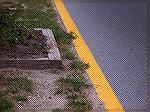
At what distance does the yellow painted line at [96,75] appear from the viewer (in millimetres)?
4279

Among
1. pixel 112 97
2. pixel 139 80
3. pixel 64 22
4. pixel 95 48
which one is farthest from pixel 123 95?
pixel 64 22

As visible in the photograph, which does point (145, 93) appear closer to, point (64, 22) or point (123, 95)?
point (123, 95)

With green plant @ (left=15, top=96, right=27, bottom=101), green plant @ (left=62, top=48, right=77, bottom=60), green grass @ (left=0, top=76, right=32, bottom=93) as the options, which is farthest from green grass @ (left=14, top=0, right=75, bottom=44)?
green plant @ (left=15, top=96, right=27, bottom=101)

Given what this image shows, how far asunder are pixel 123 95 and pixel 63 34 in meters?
1.69

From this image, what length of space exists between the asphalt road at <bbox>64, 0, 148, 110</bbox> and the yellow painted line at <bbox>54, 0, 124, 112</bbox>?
7 centimetres

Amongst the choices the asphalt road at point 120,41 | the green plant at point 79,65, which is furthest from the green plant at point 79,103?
the green plant at point 79,65

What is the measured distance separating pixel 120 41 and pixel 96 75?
120 centimetres

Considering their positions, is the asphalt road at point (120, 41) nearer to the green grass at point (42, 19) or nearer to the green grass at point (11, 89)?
the green grass at point (42, 19)

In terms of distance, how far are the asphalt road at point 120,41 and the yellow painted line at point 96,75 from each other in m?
0.07

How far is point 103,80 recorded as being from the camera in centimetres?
478

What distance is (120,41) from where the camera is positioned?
5902 millimetres

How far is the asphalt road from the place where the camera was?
4.65 m

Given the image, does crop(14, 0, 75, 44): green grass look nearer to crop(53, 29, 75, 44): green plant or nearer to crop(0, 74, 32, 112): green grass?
crop(53, 29, 75, 44): green plant

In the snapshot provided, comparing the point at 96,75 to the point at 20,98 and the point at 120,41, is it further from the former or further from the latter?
the point at 120,41
